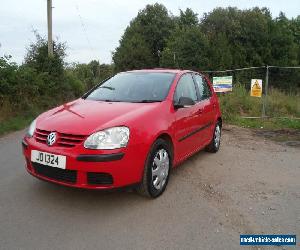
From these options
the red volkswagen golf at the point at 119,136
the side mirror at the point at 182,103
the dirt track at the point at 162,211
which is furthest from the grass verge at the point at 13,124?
the side mirror at the point at 182,103

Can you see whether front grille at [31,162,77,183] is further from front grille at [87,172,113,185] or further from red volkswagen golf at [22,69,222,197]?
front grille at [87,172,113,185]

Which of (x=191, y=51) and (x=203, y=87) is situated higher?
(x=191, y=51)

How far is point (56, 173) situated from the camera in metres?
4.57

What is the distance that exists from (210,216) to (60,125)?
1.99 meters

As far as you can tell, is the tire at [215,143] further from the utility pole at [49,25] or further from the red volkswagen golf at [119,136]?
the utility pole at [49,25]

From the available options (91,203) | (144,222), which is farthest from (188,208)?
(91,203)

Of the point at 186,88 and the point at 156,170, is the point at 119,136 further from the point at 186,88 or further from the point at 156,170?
the point at 186,88

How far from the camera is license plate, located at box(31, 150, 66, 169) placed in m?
4.43

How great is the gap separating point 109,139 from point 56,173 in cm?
73

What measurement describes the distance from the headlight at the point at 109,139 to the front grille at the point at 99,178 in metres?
0.30

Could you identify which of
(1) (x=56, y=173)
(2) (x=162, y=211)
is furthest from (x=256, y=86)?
(1) (x=56, y=173)

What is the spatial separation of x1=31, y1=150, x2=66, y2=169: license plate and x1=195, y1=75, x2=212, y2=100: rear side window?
309 cm

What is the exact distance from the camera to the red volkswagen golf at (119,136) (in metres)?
4.42

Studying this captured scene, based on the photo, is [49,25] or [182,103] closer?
[182,103]
